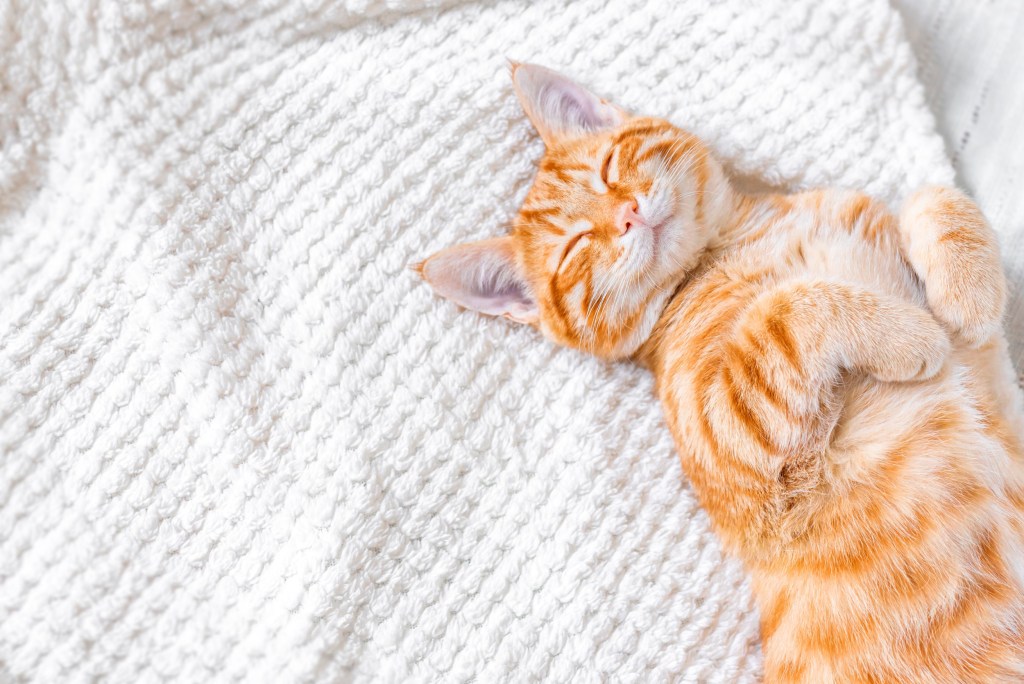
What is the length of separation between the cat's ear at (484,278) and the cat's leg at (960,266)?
60cm

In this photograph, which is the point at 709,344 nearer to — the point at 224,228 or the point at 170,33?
the point at 224,228

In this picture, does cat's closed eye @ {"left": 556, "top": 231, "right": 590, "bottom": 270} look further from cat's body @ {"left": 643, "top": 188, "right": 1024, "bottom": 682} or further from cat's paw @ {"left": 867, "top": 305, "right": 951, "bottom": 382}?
cat's paw @ {"left": 867, "top": 305, "right": 951, "bottom": 382}

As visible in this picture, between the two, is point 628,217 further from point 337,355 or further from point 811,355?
point 337,355

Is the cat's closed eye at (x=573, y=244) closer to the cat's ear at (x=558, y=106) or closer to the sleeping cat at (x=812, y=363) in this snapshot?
the sleeping cat at (x=812, y=363)

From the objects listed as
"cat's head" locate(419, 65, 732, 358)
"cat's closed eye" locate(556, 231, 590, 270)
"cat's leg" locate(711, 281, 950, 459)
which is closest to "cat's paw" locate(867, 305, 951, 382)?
"cat's leg" locate(711, 281, 950, 459)

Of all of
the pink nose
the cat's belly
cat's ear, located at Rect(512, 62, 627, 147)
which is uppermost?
cat's ear, located at Rect(512, 62, 627, 147)

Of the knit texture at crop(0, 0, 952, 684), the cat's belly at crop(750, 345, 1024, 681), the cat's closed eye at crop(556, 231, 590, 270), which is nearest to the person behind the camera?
the cat's belly at crop(750, 345, 1024, 681)

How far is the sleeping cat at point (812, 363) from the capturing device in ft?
3.51

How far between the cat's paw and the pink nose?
388mm

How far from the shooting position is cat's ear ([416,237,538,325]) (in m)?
1.23

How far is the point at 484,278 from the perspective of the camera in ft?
4.26

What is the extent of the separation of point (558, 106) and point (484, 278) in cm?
32

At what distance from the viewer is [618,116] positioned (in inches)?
52.2

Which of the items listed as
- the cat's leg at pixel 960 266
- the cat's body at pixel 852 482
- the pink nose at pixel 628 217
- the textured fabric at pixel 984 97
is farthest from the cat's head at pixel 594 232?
Answer: the textured fabric at pixel 984 97
